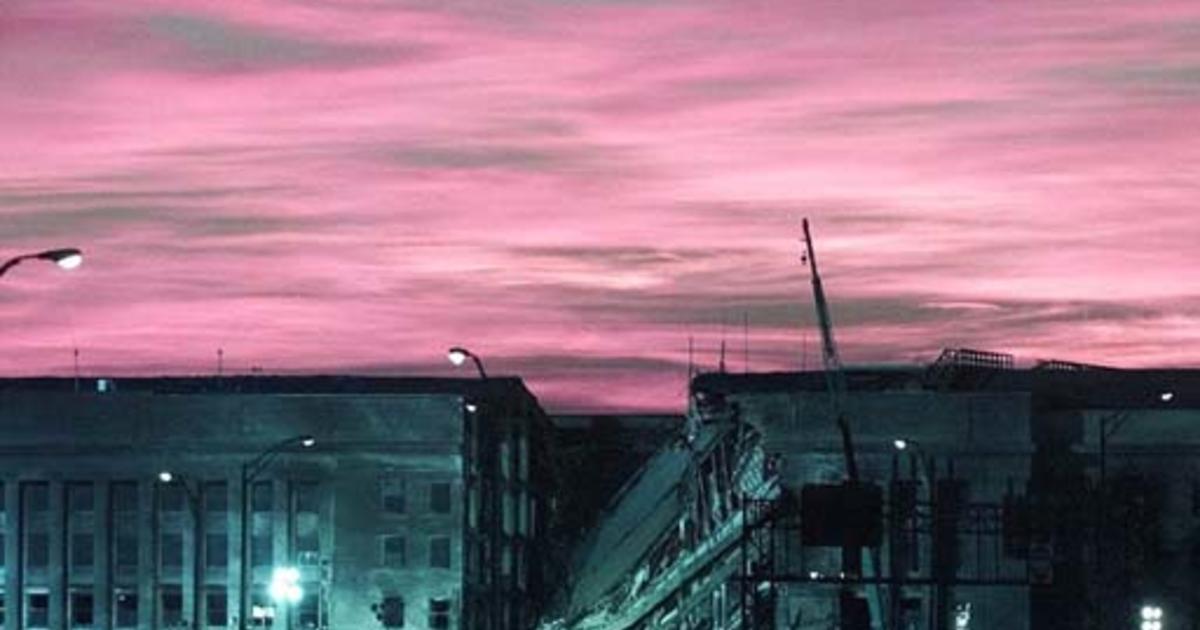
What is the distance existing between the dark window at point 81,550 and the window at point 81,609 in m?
1.02

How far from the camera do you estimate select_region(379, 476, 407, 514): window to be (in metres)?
145

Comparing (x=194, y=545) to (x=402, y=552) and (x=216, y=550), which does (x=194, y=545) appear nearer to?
(x=216, y=550)

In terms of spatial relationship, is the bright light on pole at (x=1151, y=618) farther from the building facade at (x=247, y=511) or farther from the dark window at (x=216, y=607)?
the dark window at (x=216, y=607)

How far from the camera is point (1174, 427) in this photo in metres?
145

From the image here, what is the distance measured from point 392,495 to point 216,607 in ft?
24.0

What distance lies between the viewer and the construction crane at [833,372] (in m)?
138

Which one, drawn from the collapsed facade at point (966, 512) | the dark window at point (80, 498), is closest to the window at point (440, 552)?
the collapsed facade at point (966, 512)

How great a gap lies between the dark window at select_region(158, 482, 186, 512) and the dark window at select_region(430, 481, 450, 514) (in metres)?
9.30

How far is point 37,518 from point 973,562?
3434 cm

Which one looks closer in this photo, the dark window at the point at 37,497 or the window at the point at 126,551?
the window at the point at 126,551

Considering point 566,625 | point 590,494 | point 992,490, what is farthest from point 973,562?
point 590,494

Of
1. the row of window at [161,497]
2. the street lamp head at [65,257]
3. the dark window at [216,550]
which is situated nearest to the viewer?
the street lamp head at [65,257]

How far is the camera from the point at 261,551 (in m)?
146

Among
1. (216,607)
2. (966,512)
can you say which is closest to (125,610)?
(216,607)
